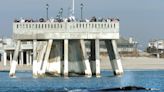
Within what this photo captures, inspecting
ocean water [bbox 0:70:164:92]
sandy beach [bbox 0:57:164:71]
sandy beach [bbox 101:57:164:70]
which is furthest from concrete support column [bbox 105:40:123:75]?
sandy beach [bbox 101:57:164:70]

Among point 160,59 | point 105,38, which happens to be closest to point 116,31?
point 105,38

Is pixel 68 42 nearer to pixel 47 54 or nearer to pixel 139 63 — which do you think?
pixel 47 54

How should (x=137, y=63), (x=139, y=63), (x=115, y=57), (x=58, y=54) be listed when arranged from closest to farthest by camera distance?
(x=115, y=57) < (x=58, y=54) < (x=137, y=63) < (x=139, y=63)

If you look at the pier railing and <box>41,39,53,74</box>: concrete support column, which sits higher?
the pier railing

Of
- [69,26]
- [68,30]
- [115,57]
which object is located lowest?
[115,57]

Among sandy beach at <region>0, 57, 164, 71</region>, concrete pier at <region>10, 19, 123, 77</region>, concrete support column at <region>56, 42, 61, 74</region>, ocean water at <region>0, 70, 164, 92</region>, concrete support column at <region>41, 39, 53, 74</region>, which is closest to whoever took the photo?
ocean water at <region>0, 70, 164, 92</region>

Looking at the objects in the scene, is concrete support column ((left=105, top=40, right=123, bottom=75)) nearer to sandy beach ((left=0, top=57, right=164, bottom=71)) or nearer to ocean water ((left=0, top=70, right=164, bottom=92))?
ocean water ((left=0, top=70, right=164, bottom=92))

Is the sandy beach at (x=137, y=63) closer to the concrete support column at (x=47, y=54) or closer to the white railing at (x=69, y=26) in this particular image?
the concrete support column at (x=47, y=54)

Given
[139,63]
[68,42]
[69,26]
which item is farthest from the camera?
[139,63]

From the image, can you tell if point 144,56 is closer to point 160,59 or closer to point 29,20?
point 160,59

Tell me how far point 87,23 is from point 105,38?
3.32 metres

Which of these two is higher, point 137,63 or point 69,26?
point 69,26

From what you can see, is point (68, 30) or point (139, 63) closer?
point (68, 30)

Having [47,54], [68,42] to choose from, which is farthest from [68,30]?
[47,54]
